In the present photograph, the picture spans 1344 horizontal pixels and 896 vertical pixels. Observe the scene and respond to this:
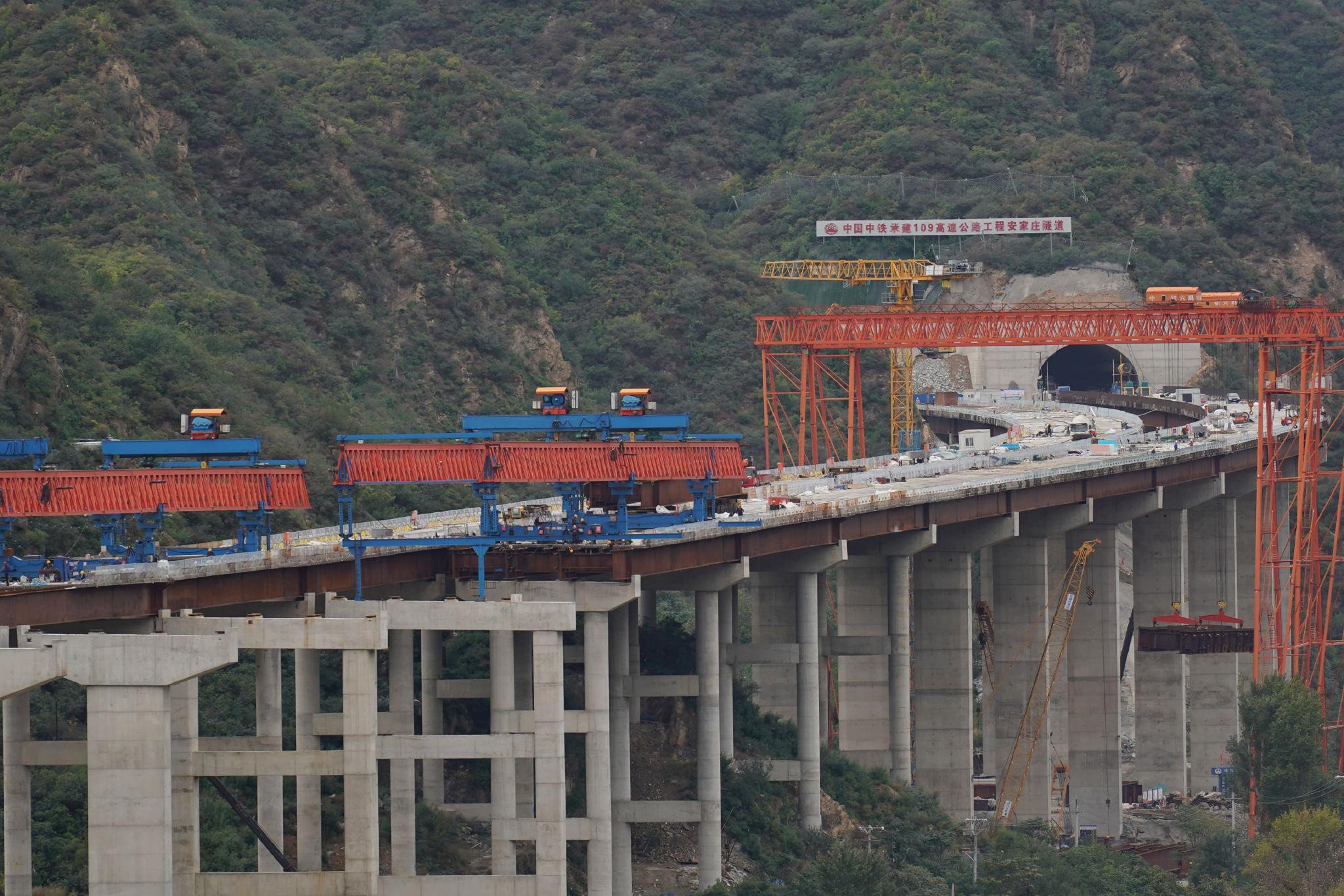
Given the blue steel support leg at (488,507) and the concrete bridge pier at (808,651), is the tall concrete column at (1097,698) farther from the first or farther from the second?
the blue steel support leg at (488,507)

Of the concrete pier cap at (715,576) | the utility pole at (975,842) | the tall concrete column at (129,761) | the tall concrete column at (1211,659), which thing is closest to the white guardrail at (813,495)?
the concrete pier cap at (715,576)

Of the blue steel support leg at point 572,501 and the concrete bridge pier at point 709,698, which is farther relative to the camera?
the concrete bridge pier at point 709,698

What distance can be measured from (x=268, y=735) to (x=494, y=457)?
13216 mm

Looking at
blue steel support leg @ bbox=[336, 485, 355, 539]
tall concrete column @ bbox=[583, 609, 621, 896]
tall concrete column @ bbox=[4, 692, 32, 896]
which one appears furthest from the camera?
tall concrete column @ bbox=[583, 609, 621, 896]

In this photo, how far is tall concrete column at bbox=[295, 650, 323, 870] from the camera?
Result: 9388 cm

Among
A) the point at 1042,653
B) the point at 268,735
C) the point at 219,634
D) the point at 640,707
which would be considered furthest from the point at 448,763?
the point at 1042,653

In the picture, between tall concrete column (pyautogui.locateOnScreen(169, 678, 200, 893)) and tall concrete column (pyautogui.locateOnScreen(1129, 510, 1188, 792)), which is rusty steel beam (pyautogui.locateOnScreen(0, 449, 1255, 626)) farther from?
tall concrete column (pyautogui.locateOnScreen(1129, 510, 1188, 792))

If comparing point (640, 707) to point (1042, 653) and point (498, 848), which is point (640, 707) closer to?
point (498, 848)

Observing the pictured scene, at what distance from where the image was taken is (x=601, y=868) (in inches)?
3789

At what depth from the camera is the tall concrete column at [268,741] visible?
93.7 meters

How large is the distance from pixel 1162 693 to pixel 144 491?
312 ft

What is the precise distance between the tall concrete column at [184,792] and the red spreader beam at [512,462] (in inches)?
536

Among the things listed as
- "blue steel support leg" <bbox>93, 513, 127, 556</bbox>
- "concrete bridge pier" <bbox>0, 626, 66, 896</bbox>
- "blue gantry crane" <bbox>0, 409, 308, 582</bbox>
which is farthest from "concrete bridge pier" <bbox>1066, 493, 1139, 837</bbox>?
"concrete bridge pier" <bbox>0, 626, 66, 896</bbox>

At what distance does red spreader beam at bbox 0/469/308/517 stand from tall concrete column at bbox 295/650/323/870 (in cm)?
618
